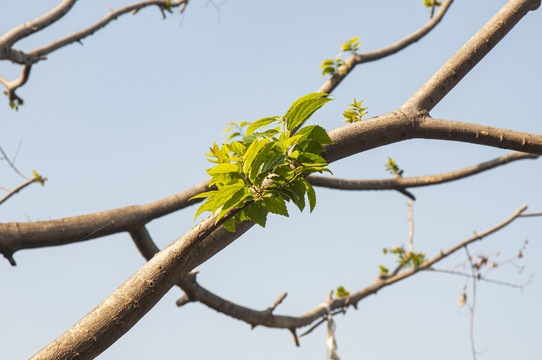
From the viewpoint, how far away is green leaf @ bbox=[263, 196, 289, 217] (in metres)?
0.99

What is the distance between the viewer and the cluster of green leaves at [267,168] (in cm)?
96

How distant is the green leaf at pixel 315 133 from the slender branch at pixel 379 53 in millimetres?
1725

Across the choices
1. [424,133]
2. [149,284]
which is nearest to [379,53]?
[424,133]

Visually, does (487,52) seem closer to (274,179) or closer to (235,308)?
(274,179)

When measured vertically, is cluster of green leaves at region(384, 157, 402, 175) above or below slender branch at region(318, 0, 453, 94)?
below

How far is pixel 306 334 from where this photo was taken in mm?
2975

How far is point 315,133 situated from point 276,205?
0.61 ft

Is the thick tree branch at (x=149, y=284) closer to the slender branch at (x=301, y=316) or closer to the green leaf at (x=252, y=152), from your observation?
the green leaf at (x=252, y=152)

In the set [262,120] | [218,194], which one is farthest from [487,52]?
[218,194]

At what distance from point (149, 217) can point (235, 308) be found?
0.69 m

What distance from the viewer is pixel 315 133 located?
105 centimetres

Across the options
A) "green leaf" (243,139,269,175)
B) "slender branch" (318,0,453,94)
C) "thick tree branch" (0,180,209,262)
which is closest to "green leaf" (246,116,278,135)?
"green leaf" (243,139,269,175)

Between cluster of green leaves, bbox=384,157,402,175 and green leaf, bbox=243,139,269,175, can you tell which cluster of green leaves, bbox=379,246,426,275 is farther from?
green leaf, bbox=243,139,269,175

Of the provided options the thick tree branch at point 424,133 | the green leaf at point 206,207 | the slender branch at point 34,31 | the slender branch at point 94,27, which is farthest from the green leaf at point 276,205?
the slender branch at point 94,27
